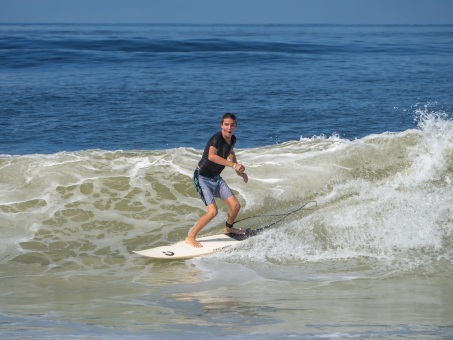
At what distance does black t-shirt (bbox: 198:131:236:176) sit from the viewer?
30.1 feet

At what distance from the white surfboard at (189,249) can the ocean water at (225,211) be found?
0.11 metres

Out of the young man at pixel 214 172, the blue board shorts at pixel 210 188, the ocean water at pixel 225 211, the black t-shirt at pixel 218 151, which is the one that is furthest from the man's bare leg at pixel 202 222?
the black t-shirt at pixel 218 151

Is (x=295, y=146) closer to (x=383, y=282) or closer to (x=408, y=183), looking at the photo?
(x=408, y=183)

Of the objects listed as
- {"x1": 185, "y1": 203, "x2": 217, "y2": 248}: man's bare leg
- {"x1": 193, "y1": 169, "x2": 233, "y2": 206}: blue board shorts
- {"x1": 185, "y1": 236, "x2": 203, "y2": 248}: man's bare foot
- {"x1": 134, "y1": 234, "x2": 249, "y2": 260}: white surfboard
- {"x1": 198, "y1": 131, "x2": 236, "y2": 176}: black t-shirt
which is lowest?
{"x1": 134, "y1": 234, "x2": 249, "y2": 260}: white surfboard

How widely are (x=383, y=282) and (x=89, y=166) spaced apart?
6.57 m

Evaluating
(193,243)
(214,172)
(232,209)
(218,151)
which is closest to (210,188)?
(214,172)

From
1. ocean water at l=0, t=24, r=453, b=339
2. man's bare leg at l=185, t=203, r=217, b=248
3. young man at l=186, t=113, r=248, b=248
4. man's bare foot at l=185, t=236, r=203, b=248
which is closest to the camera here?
ocean water at l=0, t=24, r=453, b=339

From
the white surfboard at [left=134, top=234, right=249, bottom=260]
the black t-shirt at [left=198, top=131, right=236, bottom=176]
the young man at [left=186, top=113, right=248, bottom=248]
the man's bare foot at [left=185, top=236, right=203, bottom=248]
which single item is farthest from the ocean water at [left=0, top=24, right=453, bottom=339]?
the black t-shirt at [left=198, top=131, right=236, bottom=176]

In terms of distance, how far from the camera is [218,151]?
30.2 ft

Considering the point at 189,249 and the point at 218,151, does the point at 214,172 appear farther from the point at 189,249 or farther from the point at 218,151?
the point at 189,249

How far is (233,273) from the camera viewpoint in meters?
8.88

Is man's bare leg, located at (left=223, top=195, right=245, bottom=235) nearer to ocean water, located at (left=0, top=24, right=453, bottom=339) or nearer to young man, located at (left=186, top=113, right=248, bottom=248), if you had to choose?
young man, located at (left=186, top=113, right=248, bottom=248)

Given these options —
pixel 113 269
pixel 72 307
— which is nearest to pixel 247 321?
pixel 72 307

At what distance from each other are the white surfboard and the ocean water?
0.37 ft
